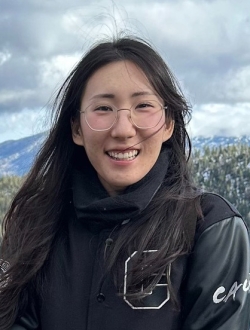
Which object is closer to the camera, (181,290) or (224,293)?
(224,293)

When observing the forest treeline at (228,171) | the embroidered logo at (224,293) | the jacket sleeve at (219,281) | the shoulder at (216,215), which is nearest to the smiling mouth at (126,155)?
the shoulder at (216,215)

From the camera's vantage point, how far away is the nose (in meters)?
3.17

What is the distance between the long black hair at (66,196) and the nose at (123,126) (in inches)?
8.1

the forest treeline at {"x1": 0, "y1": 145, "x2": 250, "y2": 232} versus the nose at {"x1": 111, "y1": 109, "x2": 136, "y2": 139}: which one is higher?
the forest treeline at {"x1": 0, "y1": 145, "x2": 250, "y2": 232}

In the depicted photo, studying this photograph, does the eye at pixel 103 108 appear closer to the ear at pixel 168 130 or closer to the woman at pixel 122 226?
the woman at pixel 122 226

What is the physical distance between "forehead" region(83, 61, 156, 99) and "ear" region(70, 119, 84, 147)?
0.18m

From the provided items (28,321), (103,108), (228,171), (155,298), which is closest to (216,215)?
(155,298)

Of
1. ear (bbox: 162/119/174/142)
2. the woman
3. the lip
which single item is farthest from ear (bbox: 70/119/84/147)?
ear (bbox: 162/119/174/142)

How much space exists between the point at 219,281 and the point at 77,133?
0.97m

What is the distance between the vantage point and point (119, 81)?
10.7 feet

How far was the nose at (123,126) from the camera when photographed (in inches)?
125

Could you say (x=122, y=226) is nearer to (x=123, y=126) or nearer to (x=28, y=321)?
(x=123, y=126)

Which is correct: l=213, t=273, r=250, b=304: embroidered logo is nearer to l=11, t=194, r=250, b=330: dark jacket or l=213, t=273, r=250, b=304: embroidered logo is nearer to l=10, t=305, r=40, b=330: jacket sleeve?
l=11, t=194, r=250, b=330: dark jacket

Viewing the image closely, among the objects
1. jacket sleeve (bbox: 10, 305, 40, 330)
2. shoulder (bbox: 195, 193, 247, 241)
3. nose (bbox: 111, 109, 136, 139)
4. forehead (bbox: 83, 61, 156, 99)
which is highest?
forehead (bbox: 83, 61, 156, 99)
